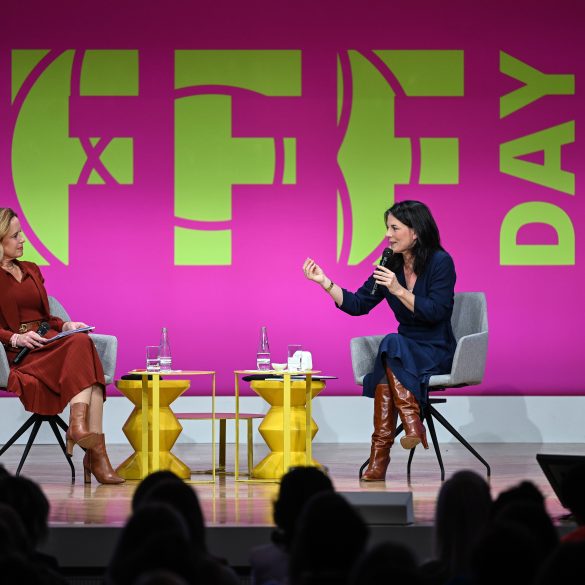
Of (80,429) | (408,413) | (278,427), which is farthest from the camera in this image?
(278,427)

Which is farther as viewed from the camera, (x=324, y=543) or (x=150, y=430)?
(x=150, y=430)

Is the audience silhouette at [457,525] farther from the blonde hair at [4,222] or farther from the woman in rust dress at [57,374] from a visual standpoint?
the blonde hair at [4,222]

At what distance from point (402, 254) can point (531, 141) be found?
74.7 inches

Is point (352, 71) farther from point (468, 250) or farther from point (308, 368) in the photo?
point (308, 368)

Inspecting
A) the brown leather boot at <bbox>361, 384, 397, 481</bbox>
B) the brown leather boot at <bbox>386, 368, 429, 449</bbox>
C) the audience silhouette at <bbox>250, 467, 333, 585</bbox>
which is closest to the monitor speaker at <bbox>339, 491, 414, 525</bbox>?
the audience silhouette at <bbox>250, 467, 333, 585</bbox>

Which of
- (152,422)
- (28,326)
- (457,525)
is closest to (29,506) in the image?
(457,525)

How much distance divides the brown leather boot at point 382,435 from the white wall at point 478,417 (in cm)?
177

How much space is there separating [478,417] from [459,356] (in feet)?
5.87

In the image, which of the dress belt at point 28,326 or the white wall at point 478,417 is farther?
the white wall at point 478,417

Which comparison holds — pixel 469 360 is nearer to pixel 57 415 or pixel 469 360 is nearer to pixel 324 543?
pixel 57 415

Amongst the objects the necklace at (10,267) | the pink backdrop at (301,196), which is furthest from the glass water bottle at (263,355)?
the pink backdrop at (301,196)

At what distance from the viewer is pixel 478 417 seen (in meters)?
6.74

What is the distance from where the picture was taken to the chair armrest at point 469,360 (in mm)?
5062

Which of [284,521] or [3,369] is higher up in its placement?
[3,369]
